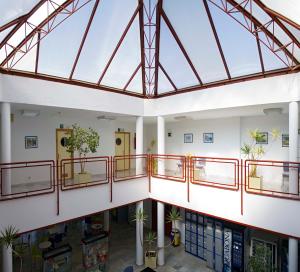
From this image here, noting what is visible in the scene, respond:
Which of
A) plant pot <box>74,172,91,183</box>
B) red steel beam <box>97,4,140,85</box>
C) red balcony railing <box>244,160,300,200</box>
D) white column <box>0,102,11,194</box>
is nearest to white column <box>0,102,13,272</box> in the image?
white column <box>0,102,11,194</box>

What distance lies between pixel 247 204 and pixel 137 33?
6.84 m

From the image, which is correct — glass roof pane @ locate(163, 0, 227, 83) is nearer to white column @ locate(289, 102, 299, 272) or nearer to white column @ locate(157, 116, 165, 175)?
white column @ locate(289, 102, 299, 272)

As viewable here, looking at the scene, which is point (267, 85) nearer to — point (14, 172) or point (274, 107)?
point (274, 107)

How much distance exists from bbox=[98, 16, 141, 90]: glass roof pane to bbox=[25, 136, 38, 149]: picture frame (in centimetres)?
398

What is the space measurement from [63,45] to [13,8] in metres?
2.02

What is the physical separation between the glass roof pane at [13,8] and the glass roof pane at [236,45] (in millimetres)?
4708

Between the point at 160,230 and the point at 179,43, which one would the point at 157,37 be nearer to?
the point at 179,43

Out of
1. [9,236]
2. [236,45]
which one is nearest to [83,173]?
[9,236]

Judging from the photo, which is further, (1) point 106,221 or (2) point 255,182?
(1) point 106,221

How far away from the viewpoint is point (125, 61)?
8359mm

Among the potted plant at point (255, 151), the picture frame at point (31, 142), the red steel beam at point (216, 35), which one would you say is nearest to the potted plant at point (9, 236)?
the picture frame at point (31, 142)

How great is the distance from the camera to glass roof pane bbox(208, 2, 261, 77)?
20.0ft

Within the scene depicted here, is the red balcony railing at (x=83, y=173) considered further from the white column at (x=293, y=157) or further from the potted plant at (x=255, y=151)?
Answer: the white column at (x=293, y=157)

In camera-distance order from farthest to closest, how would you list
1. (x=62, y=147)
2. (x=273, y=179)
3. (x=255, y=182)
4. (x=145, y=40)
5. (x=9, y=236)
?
(x=62, y=147)
(x=273, y=179)
(x=145, y=40)
(x=255, y=182)
(x=9, y=236)
